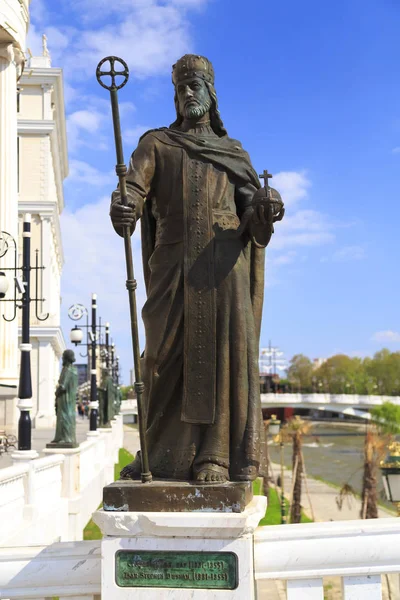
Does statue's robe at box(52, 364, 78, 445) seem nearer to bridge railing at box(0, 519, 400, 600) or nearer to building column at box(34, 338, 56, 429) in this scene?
bridge railing at box(0, 519, 400, 600)

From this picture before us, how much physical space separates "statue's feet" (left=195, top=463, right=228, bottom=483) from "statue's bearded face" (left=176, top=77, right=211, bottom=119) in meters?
2.17

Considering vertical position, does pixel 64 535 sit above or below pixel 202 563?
below

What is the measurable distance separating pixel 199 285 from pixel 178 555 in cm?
150

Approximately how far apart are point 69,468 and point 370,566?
13046 mm

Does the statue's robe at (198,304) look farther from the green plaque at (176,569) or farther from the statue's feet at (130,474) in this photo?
the green plaque at (176,569)

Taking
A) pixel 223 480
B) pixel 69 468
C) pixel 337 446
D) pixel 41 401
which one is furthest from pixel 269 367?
pixel 223 480

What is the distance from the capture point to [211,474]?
12.8 ft

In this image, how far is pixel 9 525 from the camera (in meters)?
10.7

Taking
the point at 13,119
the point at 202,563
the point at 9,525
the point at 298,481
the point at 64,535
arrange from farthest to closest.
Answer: the point at 13,119 < the point at 298,481 < the point at 64,535 < the point at 9,525 < the point at 202,563

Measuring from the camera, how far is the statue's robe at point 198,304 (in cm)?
412

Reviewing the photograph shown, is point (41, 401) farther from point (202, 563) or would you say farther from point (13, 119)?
point (202, 563)

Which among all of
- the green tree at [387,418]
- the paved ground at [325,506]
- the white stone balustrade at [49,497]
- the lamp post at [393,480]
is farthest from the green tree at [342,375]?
the lamp post at [393,480]

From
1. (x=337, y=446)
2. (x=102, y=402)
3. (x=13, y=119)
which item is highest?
(x=13, y=119)

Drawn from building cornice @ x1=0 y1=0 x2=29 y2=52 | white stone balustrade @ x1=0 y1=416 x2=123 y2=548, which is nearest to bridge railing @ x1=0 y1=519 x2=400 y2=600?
white stone balustrade @ x1=0 y1=416 x2=123 y2=548
